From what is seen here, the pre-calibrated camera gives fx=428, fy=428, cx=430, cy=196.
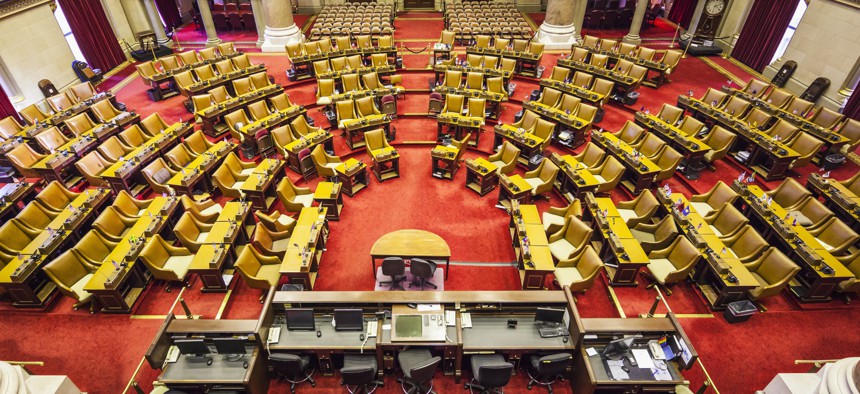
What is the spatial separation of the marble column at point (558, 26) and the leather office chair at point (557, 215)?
35.9 feet

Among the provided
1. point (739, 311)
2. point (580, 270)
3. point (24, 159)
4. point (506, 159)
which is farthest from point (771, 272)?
point (24, 159)

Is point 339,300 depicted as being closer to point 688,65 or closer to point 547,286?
point 547,286

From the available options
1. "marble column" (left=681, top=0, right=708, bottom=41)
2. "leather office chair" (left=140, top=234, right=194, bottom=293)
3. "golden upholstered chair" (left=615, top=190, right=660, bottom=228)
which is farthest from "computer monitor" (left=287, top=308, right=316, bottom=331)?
"marble column" (left=681, top=0, right=708, bottom=41)

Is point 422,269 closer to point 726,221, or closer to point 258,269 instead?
point 258,269

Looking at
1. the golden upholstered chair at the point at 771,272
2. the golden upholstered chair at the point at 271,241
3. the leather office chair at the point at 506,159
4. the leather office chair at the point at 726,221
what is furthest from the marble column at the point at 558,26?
the golden upholstered chair at the point at 271,241

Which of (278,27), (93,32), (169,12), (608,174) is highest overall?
(93,32)

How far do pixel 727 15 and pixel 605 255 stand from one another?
15223 mm

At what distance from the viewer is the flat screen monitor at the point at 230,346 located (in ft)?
19.1

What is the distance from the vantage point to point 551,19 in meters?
17.6

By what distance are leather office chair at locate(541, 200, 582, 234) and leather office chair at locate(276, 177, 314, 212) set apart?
5.10 m

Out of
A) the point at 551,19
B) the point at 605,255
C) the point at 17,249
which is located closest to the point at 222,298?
the point at 17,249

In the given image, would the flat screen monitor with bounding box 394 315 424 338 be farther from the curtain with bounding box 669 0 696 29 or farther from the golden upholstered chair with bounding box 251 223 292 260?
the curtain with bounding box 669 0 696 29

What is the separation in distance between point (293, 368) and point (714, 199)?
887 cm

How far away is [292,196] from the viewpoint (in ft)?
31.4
